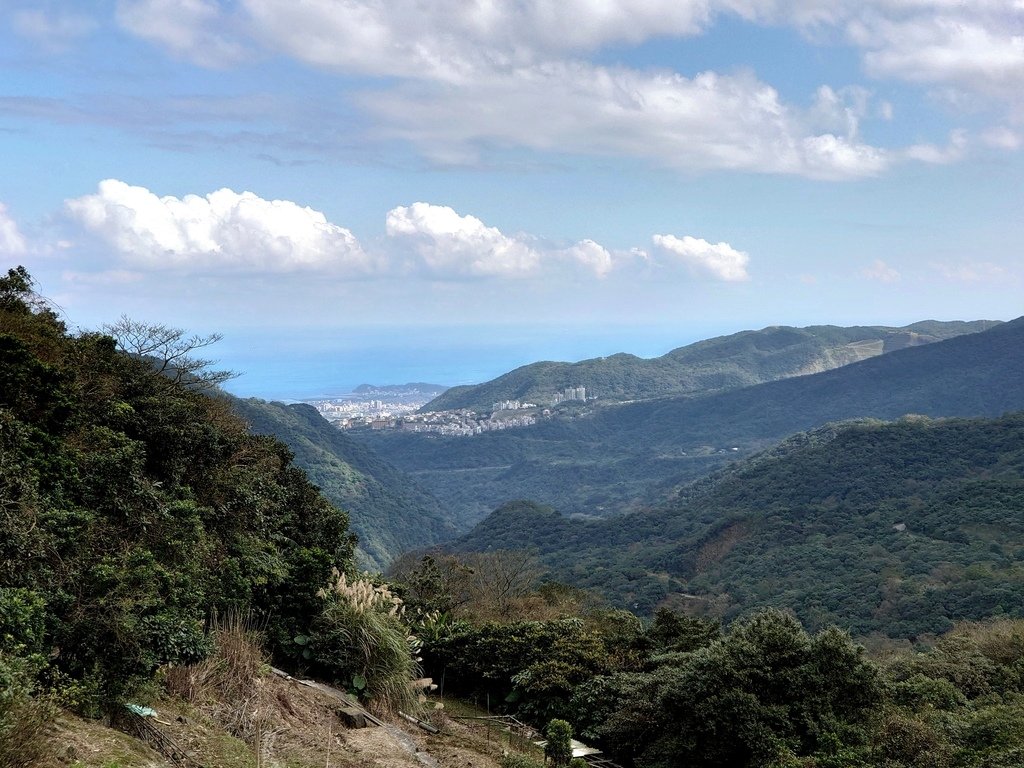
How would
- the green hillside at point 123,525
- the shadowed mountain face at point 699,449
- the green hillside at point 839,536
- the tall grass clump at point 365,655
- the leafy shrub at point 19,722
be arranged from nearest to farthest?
the leafy shrub at point 19,722 → the green hillside at point 123,525 → the tall grass clump at point 365,655 → the green hillside at point 839,536 → the shadowed mountain face at point 699,449

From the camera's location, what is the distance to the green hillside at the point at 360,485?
97125 mm

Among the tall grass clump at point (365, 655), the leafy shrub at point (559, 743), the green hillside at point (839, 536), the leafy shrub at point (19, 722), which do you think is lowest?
the green hillside at point (839, 536)

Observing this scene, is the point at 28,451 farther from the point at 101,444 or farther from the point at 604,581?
the point at 604,581

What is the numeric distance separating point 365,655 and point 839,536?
64804 mm

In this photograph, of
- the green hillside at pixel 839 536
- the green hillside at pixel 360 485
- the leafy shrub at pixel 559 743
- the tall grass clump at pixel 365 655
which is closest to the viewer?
the leafy shrub at pixel 559 743

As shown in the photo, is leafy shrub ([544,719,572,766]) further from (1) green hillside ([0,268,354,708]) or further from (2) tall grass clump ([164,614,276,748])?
(1) green hillside ([0,268,354,708])

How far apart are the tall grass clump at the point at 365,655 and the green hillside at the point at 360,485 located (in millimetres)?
74675

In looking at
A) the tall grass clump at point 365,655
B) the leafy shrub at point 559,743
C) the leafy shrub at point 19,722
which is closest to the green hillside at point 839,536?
the leafy shrub at point 559,743

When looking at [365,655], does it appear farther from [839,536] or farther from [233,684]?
[839,536]

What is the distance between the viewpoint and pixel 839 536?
66.4m

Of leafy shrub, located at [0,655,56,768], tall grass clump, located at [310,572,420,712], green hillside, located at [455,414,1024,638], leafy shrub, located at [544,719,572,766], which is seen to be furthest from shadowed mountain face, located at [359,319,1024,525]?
leafy shrub, located at [0,655,56,768]

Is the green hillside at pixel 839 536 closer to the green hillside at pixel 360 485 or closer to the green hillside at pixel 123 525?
the green hillside at pixel 360 485

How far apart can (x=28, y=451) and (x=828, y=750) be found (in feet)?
26.0

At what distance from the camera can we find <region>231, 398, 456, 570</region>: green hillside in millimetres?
97125
